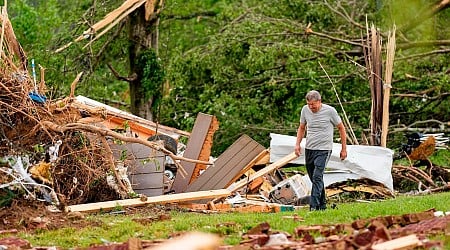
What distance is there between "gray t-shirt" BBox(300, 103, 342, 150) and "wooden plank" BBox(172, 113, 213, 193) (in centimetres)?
328

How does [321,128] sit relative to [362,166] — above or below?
above

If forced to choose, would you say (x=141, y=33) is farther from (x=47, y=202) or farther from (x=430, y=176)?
(x=47, y=202)

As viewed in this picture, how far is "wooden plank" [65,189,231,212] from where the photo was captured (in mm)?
12062

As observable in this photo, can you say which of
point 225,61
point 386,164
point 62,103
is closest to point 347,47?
point 225,61

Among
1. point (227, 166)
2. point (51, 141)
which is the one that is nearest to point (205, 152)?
point (227, 166)

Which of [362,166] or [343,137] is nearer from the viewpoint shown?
[343,137]

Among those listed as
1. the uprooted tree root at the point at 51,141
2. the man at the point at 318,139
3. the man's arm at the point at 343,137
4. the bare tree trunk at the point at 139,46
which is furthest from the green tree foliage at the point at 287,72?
the man at the point at 318,139

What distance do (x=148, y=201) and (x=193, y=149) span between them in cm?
248

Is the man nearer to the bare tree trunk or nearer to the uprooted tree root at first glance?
the uprooted tree root

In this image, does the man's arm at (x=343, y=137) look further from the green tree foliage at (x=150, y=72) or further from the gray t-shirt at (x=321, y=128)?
the green tree foliage at (x=150, y=72)

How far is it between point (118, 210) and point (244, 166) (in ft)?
9.70

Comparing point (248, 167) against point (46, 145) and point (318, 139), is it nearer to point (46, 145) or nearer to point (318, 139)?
point (318, 139)

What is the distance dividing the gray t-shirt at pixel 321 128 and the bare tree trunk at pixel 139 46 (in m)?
9.93

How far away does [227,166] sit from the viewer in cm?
1461
